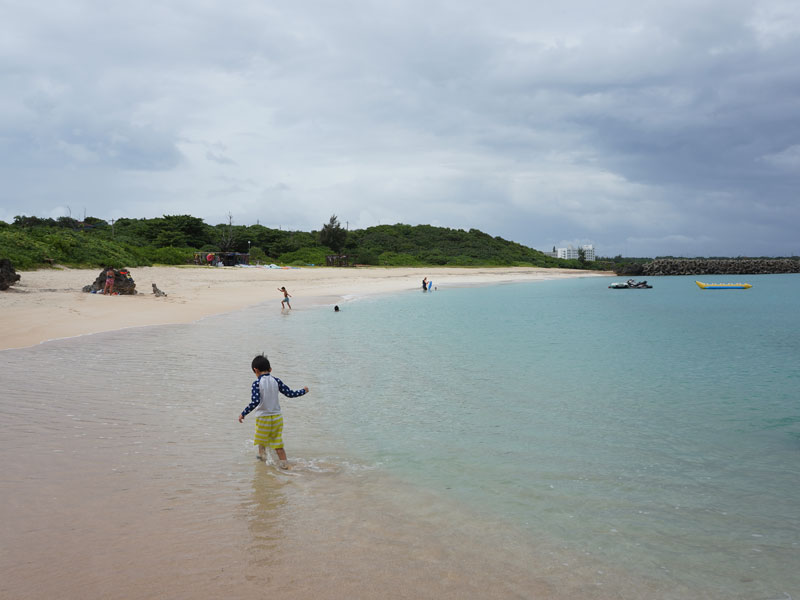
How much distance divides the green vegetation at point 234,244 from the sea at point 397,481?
32109mm

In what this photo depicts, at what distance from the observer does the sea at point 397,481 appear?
4.18 metres

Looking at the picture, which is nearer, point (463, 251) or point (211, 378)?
point (211, 378)

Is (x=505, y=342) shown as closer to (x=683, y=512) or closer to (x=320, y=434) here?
(x=320, y=434)

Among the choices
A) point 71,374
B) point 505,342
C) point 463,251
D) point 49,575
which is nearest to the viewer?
point 49,575

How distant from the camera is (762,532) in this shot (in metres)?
5.24

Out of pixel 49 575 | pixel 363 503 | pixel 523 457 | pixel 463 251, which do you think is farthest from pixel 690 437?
pixel 463 251

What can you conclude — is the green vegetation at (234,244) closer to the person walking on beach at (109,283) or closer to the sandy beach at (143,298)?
the sandy beach at (143,298)

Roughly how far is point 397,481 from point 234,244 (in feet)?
250

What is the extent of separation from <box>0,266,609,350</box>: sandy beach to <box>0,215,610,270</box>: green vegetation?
147 inches

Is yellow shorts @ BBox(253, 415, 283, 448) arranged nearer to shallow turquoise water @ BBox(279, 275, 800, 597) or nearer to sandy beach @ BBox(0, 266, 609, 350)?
shallow turquoise water @ BBox(279, 275, 800, 597)

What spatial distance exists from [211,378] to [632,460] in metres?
8.72

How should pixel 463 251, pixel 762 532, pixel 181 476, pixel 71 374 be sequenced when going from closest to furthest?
pixel 762 532 < pixel 181 476 < pixel 71 374 < pixel 463 251

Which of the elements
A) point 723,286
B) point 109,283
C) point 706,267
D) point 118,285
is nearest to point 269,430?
point 109,283

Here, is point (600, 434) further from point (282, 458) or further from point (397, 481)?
point (282, 458)
